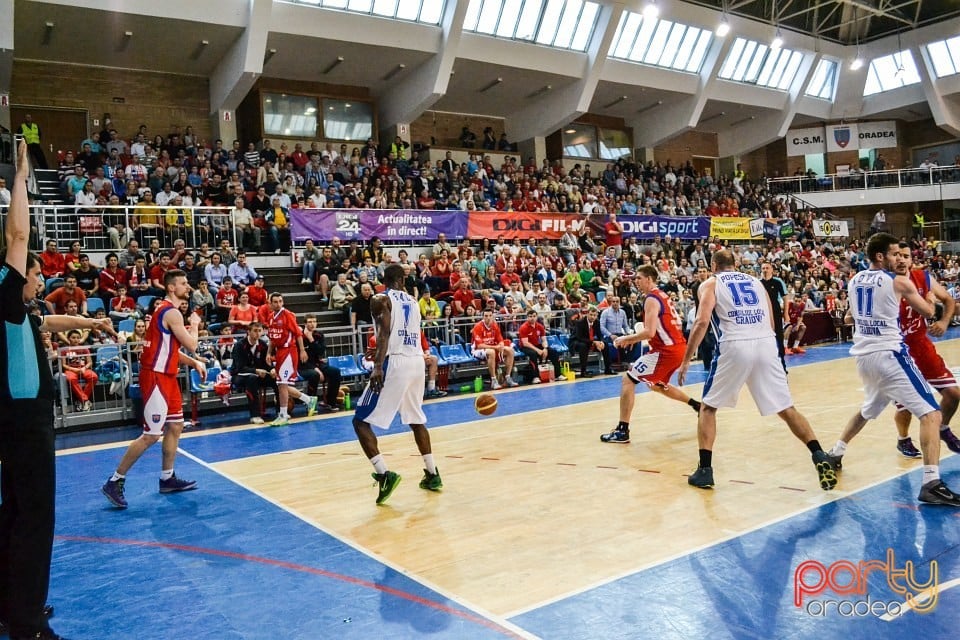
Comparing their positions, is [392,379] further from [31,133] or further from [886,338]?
[31,133]

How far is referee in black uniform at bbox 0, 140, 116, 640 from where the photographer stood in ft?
11.1

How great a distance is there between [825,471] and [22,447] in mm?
5127

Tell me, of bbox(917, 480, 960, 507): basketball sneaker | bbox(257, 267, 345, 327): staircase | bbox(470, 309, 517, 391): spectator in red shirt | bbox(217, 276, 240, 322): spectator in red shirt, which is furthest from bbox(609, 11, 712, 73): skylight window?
bbox(917, 480, 960, 507): basketball sneaker

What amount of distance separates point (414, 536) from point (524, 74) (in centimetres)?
2125

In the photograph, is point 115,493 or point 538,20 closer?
point 115,493

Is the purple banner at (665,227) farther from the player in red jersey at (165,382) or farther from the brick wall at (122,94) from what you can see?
the player in red jersey at (165,382)

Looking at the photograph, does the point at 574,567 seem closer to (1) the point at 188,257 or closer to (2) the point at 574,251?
(1) the point at 188,257

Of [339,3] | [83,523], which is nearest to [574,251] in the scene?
[339,3]

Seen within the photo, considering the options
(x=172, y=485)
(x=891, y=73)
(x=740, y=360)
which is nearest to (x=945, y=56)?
(x=891, y=73)

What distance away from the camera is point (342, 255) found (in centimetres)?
1585

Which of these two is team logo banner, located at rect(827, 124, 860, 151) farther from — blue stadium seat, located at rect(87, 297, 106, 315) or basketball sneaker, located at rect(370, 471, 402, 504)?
basketball sneaker, located at rect(370, 471, 402, 504)

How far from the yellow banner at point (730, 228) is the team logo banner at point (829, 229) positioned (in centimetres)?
511

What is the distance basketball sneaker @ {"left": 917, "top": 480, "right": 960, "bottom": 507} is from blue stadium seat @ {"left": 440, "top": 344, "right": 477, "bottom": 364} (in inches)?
349

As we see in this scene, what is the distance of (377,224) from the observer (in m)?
17.3
